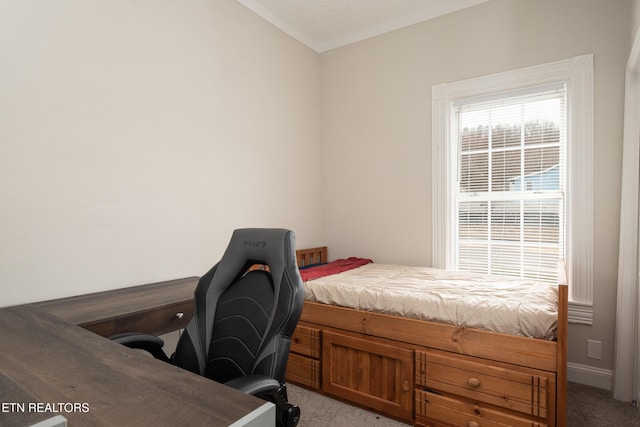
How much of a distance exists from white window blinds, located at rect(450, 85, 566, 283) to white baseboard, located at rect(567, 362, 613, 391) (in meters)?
0.62

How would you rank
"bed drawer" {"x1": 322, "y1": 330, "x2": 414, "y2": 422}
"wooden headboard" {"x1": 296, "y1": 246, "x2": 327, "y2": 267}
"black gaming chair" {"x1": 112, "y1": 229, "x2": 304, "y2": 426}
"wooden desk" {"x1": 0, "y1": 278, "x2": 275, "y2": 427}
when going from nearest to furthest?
"wooden desk" {"x1": 0, "y1": 278, "x2": 275, "y2": 427}
"black gaming chair" {"x1": 112, "y1": 229, "x2": 304, "y2": 426}
"bed drawer" {"x1": 322, "y1": 330, "x2": 414, "y2": 422}
"wooden headboard" {"x1": 296, "y1": 246, "x2": 327, "y2": 267}

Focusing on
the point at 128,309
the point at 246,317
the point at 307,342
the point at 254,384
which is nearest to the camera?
the point at 254,384

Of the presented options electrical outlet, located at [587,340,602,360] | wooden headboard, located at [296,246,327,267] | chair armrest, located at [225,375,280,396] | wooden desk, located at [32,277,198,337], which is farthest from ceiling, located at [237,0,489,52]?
chair armrest, located at [225,375,280,396]

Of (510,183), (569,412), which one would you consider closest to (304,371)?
(569,412)

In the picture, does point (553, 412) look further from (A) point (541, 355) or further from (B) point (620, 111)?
(B) point (620, 111)

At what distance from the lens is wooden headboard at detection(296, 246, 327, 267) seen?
3.40 meters

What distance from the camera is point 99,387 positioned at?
31.6 inches

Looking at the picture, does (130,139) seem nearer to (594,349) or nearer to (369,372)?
(369,372)

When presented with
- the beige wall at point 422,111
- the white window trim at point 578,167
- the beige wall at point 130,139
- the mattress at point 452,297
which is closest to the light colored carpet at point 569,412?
the beige wall at point 422,111

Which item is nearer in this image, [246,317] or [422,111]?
[246,317]

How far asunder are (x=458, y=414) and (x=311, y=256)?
198 centimetres

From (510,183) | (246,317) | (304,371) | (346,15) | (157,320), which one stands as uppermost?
(346,15)

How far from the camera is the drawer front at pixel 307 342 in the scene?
90.8 inches

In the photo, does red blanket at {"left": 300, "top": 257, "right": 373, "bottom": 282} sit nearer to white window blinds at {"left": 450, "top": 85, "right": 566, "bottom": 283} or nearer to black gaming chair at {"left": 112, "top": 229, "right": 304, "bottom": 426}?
white window blinds at {"left": 450, "top": 85, "right": 566, "bottom": 283}
